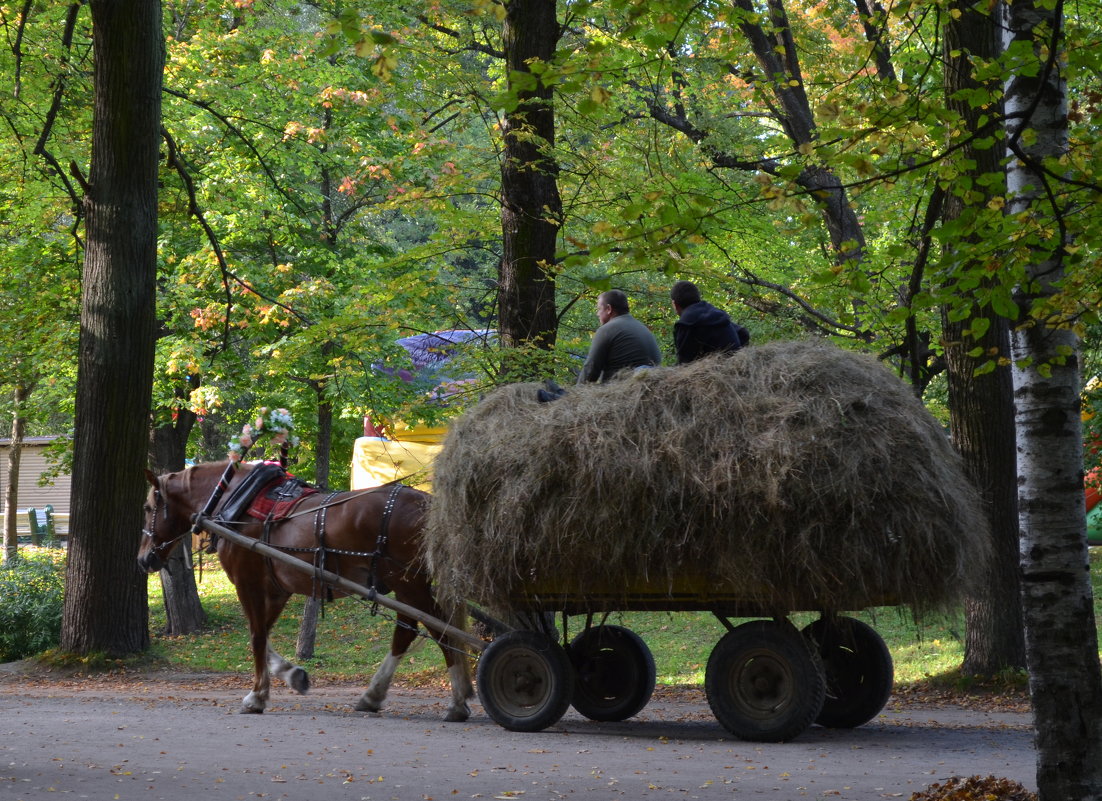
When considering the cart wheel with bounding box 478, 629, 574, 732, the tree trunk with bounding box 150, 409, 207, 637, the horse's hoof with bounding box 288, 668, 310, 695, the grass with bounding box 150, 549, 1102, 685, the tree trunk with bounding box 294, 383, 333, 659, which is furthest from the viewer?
the tree trunk with bounding box 150, 409, 207, 637

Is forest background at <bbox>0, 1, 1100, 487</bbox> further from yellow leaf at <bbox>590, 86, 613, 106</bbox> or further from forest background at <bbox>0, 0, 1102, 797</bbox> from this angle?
yellow leaf at <bbox>590, 86, 613, 106</bbox>

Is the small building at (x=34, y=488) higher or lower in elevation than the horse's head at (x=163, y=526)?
higher

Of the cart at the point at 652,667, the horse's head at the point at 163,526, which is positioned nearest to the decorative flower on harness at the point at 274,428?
the horse's head at the point at 163,526

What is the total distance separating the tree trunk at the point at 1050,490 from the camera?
541 centimetres

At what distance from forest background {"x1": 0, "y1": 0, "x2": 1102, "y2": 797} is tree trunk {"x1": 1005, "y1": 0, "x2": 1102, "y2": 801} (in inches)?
1.1

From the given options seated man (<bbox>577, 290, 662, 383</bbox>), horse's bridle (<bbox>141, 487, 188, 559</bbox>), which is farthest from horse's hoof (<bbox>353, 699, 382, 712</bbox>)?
seated man (<bbox>577, 290, 662, 383</bbox>)

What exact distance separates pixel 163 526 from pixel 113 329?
3311 millimetres

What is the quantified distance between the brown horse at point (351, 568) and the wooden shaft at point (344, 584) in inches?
4.9

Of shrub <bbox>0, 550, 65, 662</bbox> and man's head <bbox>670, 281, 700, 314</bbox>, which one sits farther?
shrub <bbox>0, 550, 65, 662</bbox>

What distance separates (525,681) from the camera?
909cm

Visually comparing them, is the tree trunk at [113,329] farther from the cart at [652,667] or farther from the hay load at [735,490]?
the hay load at [735,490]

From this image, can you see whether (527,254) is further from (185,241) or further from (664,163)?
(185,241)

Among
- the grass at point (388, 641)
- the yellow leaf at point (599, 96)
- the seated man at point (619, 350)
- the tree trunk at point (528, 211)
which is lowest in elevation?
the grass at point (388, 641)

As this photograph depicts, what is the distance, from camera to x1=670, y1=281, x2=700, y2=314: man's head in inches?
356
